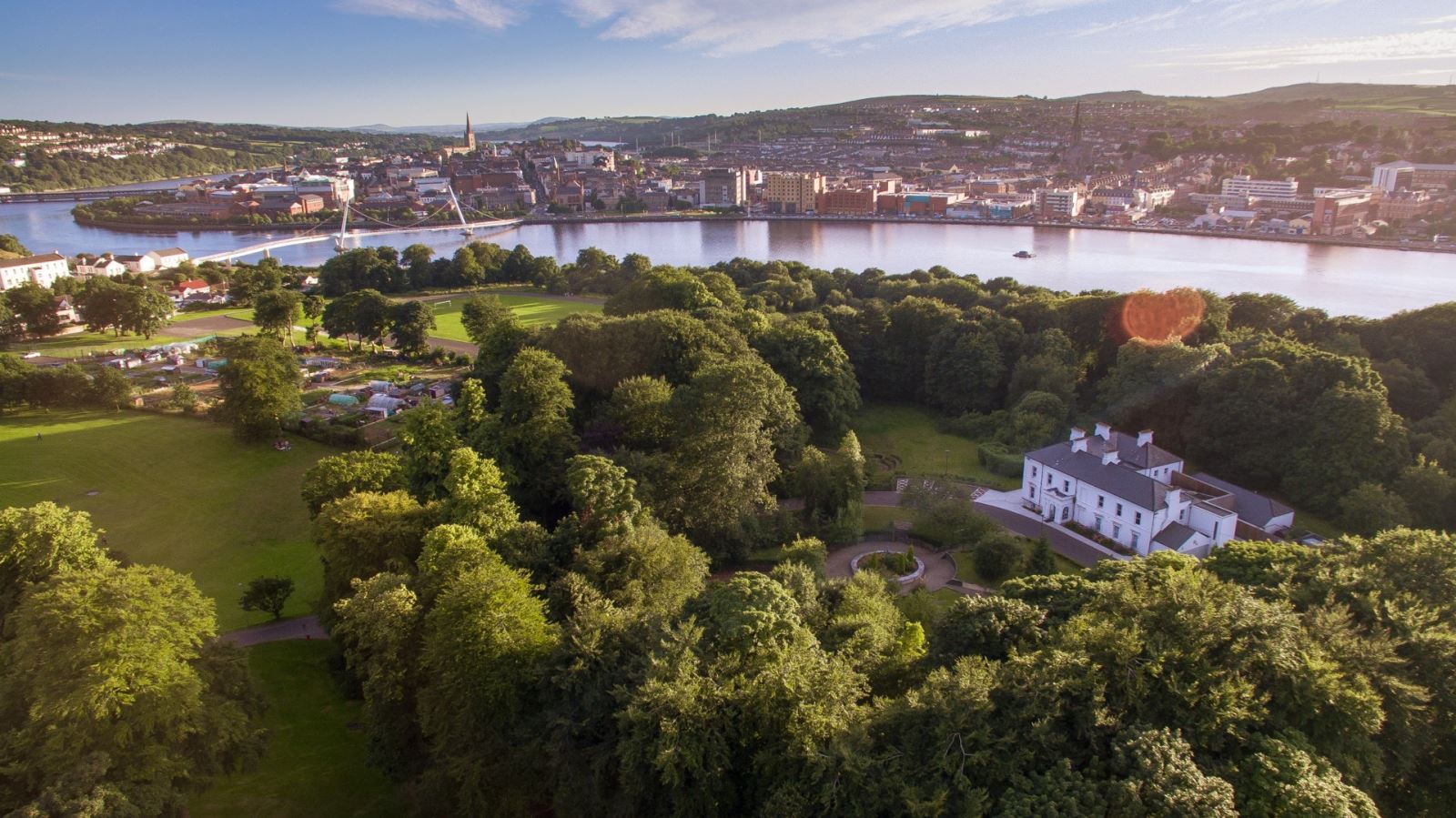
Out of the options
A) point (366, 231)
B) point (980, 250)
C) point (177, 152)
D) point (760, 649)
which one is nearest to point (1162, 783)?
point (760, 649)

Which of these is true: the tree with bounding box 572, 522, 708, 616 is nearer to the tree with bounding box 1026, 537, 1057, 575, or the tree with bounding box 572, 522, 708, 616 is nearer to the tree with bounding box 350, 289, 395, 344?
the tree with bounding box 1026, 537, 1057, 575

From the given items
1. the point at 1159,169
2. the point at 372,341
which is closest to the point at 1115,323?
the point at 372,341

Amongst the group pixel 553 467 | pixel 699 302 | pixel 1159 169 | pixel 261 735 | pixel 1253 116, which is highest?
pixel 1253 116

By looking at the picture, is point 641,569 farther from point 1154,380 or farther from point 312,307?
point 312,307

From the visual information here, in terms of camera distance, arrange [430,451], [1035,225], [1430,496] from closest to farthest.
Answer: [430,451] < [1430,496] < [1035,225]

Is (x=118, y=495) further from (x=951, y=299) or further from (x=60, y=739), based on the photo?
(x=951, y=299)

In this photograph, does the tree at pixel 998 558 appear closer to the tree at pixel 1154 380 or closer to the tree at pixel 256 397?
the tree at pixel 1154 380
